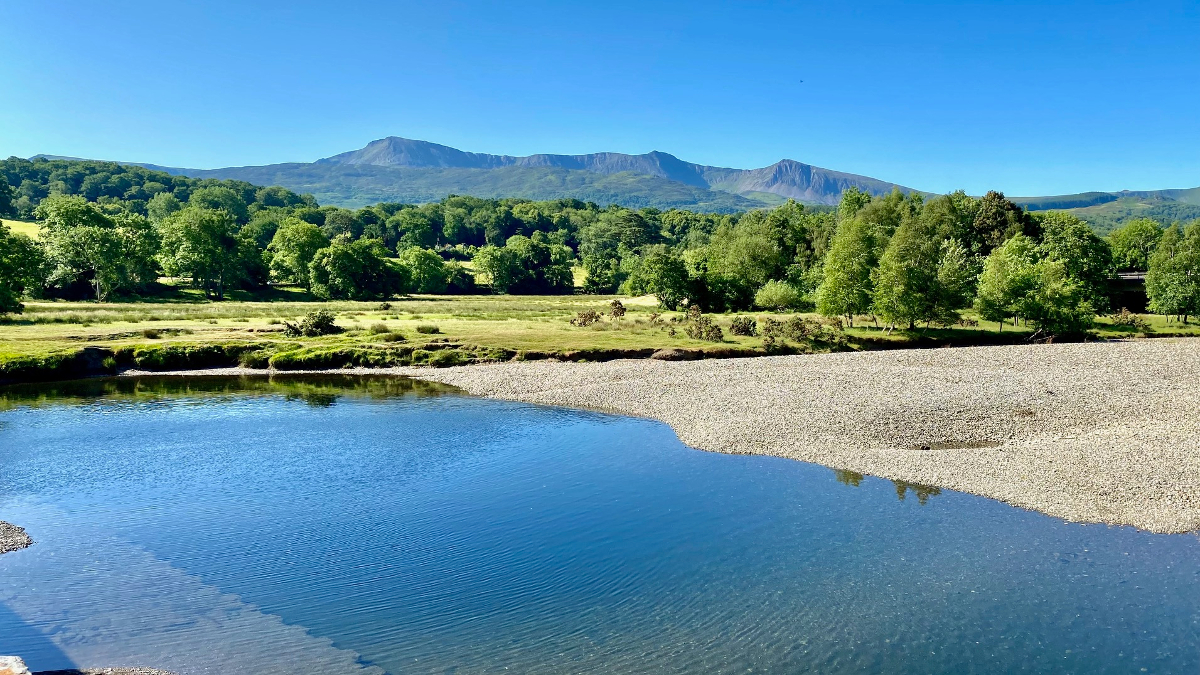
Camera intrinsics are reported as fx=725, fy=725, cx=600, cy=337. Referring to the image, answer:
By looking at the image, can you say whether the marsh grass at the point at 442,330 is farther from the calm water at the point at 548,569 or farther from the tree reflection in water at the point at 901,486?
the tree reflection in water at the point at 901,486

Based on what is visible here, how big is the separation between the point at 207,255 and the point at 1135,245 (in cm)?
17124

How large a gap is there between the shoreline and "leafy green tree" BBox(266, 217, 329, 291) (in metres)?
70.4

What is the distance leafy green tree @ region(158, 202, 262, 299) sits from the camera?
110062mm

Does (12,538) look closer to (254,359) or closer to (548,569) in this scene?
(548,569)

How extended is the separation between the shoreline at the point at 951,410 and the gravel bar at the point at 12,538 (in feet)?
87.4

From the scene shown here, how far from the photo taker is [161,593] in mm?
20266

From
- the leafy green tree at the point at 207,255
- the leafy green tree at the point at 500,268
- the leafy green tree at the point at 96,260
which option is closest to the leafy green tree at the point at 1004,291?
the leafy green tree at the point at 500,268

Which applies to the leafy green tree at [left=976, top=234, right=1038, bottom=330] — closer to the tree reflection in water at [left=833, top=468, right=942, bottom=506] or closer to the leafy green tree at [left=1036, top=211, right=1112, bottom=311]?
the leafy green tree at [left=1036, top=211, right=1112, bottom=311]

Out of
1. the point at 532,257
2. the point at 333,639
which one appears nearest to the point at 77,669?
the point at 333,639

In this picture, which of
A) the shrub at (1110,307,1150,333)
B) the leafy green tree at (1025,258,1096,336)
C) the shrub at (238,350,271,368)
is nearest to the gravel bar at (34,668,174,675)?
the shrub at (238,350,271,368)

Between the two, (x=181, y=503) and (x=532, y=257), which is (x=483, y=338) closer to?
(x=181, y=503)

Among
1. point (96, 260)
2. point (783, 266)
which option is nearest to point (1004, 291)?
point (783, 266)

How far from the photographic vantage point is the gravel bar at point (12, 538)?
905 inches

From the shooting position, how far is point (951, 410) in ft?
130
